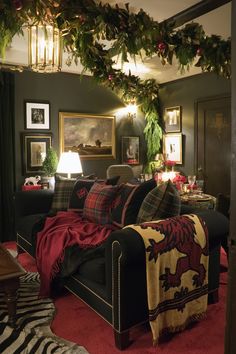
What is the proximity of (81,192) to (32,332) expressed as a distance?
5.58 feet

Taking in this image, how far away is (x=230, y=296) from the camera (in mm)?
771

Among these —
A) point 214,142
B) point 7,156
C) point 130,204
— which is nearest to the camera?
point 130,204

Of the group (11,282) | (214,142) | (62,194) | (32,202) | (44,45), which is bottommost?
(11,282)

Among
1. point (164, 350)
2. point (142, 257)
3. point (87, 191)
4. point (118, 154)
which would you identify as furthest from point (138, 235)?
point (118, 154)

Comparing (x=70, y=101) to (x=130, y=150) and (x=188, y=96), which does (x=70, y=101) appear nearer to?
(x=130, y=150)

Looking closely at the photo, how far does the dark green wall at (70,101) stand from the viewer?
4816 millimetres

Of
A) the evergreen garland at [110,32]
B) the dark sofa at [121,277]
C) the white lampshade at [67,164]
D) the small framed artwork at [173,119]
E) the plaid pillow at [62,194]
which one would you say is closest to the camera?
the dark sofa at [121,277]

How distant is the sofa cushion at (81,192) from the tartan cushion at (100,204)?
26 cm

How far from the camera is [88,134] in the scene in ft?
18.1

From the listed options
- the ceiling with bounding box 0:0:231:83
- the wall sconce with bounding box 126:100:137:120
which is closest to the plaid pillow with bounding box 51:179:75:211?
the ceiling with bounding box 0:0:231:83

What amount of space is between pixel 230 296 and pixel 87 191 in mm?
2905

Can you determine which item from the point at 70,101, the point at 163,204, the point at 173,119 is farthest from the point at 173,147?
the point at 163,204

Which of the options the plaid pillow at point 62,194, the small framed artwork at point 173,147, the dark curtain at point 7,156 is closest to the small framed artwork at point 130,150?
the small framed artwork at point 173,147

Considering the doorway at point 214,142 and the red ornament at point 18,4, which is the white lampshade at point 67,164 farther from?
the red ornament at point 18,4
